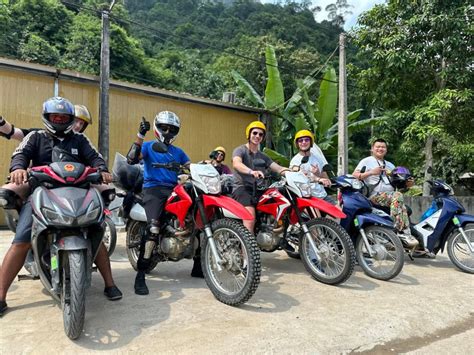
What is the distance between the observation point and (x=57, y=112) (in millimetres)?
3203

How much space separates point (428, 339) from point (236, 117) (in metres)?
9.89

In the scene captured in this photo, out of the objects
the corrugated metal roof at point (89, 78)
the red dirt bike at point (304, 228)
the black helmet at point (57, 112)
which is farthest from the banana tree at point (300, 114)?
the black helmet at point (57, 112)

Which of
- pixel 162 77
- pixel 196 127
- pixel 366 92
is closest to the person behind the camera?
pixel 366 92

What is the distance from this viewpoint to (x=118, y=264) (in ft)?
16.5

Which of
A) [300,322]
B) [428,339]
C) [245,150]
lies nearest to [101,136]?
[245,150]

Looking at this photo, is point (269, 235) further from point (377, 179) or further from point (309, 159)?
point (377, 179)

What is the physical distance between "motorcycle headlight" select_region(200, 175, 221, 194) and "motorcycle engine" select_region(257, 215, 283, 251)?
1028mm

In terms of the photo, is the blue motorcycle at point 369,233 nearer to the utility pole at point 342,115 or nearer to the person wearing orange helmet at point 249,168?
the person wearing orange helmet at point 249,168

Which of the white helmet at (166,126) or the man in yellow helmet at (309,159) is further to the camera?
the man in yellow helmet at (309,159)

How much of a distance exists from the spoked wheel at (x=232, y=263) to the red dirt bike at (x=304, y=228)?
94cm

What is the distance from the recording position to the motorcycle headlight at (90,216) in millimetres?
2740

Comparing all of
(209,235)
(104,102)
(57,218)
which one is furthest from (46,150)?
(104,102)

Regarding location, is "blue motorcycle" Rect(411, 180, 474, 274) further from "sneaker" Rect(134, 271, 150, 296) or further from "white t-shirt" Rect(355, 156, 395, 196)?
"sneaker" Rect(134, 271, 150, 296)

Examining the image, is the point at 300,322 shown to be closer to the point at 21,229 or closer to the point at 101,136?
the point at 21,229
